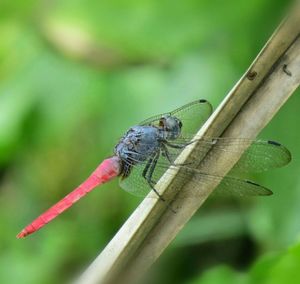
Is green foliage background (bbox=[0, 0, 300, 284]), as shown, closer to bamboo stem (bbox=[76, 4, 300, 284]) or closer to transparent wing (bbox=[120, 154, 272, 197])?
transparent wing (bbox=[120, 154, 272, 197])

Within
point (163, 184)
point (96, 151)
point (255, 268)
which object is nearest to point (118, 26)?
point (96, 151)

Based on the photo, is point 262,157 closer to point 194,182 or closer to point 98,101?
point 194,182

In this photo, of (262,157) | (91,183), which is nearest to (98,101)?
(91,183)

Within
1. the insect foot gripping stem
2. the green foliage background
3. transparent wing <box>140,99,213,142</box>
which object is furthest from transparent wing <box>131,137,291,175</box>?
the green foliage background

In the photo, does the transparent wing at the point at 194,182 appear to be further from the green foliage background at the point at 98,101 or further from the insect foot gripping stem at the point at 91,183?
the green foliage background at the point at 98,101

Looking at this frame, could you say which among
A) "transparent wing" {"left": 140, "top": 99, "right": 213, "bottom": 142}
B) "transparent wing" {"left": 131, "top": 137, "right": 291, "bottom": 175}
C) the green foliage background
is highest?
"transparent wing" {"left": 131, "top": 137, "right": 291, "bottom": 175}

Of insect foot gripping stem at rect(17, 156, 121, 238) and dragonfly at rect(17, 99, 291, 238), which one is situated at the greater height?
dragonfly at rect(17, 99, 291, 238)

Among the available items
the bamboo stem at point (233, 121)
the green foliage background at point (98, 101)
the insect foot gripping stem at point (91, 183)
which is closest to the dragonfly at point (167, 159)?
the insect foot gripping stem at point (91, 183)
